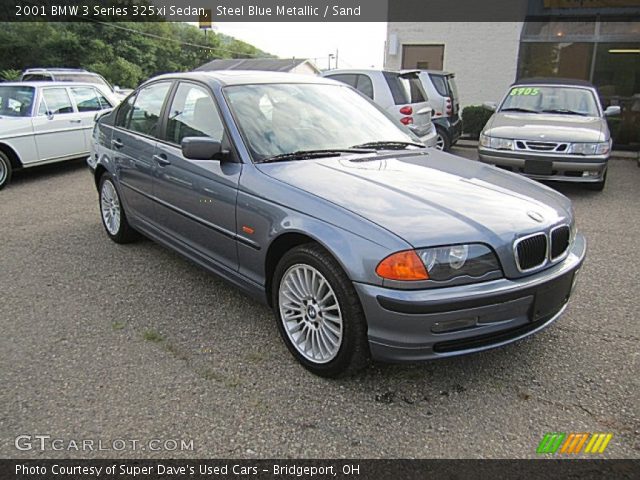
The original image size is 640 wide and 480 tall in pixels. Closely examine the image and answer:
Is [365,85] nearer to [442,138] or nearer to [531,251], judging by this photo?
[442,138]

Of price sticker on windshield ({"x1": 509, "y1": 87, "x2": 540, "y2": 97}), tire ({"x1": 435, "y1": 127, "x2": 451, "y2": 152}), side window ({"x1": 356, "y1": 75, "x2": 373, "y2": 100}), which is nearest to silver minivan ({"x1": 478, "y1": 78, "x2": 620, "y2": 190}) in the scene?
price sticker on windshield ({"x1": 509, "y1": 87, "x2": 540, "y2": 97})

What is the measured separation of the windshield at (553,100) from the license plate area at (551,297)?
591 centimetres

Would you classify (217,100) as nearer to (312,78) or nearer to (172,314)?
(312,78)

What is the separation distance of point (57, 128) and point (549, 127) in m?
7.54

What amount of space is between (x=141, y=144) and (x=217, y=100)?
1097mm

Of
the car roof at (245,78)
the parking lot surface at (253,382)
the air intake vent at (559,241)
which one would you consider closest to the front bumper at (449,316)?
the air intake vent at (559,241)

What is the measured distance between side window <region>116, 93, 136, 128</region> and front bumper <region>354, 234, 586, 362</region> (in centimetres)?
320

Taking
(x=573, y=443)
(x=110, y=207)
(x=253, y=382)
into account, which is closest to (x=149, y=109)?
(x=110, y=207)

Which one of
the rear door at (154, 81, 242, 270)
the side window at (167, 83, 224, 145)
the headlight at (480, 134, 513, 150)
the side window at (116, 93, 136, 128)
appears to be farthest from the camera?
the headlight at (480, 134, 513, 150)

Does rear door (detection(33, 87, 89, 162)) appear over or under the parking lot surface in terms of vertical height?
over

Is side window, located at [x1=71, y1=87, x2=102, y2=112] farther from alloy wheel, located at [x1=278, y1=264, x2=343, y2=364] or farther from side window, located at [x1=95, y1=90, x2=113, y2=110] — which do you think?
alloy wheel, located at [x1=278, y1=264, x2=343, y2=364]

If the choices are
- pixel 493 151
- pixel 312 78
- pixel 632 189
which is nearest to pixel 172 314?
pixel 312 78

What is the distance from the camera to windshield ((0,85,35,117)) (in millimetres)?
7793

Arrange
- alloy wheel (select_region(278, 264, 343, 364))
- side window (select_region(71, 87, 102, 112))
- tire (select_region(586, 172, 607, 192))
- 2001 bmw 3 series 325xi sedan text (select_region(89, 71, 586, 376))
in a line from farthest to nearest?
side window (select_region(71, 87, 102, 112))
tire (select_region(586, 172, 607, 192))
alloy wheel (select_region(278, 264, 343, 364))
2001 bmw 3 series 325xi sedan text (select_region(89, 71, 586, 376))
